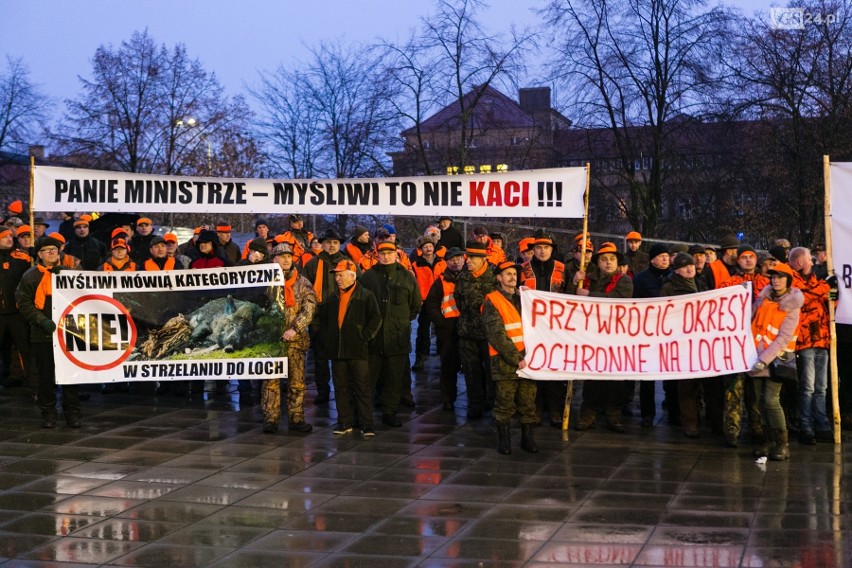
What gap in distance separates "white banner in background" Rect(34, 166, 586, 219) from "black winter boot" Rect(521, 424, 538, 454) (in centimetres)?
249

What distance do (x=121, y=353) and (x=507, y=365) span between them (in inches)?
165

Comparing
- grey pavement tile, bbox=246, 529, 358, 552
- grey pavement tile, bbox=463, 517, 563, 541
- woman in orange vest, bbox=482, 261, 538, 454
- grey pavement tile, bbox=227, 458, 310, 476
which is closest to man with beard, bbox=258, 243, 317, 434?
grey pavement tile, bbox=227, 458, 310, 476

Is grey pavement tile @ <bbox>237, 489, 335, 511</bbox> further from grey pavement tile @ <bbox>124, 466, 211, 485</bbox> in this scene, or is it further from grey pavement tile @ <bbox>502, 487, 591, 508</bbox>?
grey pavement tile @ <bbox>502, 487, 591, 508</bbox>

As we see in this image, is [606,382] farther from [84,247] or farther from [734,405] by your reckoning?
[84,247]

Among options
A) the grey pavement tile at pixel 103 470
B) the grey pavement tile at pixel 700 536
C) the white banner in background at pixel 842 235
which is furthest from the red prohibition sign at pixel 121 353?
the white banner in background at pixel 842 235

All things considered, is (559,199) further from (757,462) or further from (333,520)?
(333,520)

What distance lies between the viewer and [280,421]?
463 inches

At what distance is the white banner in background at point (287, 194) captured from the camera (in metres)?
11.7

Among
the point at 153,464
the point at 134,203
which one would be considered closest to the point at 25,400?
the point at 134,203

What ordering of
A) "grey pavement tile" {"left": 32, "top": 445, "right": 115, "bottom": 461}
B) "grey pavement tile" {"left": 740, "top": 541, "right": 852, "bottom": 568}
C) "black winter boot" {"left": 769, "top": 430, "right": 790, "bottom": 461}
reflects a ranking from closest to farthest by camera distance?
"grey pavement tile" {"left": 740, "top": 541, "right": 852, "bottom": 568}, "black winter boot" {"left": 769, "top": 430, "right": 790, "bottom": 461}, "grey pavement tile" {"left": 32, "top": 445, "right": 115, "bottom": 461}

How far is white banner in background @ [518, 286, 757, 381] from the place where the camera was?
412 inches

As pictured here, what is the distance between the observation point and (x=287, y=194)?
1200 centimetres

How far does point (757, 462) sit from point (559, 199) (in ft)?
11.3

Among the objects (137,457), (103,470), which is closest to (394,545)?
(103,470)
